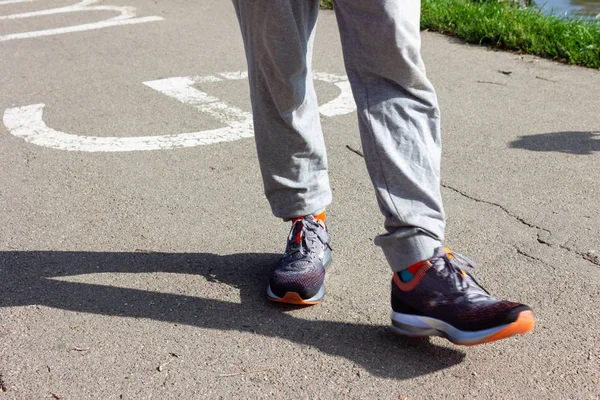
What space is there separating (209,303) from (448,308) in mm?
775

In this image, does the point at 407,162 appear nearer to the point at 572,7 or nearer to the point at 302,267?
the point at 302,267

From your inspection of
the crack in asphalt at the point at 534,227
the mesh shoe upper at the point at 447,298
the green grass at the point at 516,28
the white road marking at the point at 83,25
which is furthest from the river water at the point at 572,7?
the mesh shoe upper at the point at 447,298

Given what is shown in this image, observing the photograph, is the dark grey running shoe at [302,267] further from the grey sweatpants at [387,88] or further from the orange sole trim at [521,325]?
the orange sole trim at [521,325]

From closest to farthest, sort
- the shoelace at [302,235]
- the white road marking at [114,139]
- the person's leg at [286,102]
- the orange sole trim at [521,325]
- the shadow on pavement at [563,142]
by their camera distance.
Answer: the orange sole trim at [521,325]
the person's leg at [286,102]
the shoelace at [302,235]
the shadow on pavement at [563,142]
the white road marking at [114,139]

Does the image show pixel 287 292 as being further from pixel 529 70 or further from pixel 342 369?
pixel 529 70

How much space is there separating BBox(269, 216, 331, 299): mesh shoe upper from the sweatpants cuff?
1.10 feet

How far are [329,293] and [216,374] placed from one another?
1.84 ft

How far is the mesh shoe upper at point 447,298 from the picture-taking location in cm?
204

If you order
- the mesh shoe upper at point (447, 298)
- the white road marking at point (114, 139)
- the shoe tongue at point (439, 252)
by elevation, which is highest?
the shoe tongue at point (439, 252)

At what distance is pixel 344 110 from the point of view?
4.46 metres

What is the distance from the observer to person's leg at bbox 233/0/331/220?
224 cm

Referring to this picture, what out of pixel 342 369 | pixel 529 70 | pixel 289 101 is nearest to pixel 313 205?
pixel 289 101

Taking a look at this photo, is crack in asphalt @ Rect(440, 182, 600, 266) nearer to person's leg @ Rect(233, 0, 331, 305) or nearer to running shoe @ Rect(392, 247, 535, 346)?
running shoe @ Rect(392, 247, 535, 346)

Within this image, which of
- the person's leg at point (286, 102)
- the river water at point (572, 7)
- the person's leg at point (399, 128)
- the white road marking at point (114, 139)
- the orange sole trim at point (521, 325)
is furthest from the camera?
the river water at point (572, 7)
